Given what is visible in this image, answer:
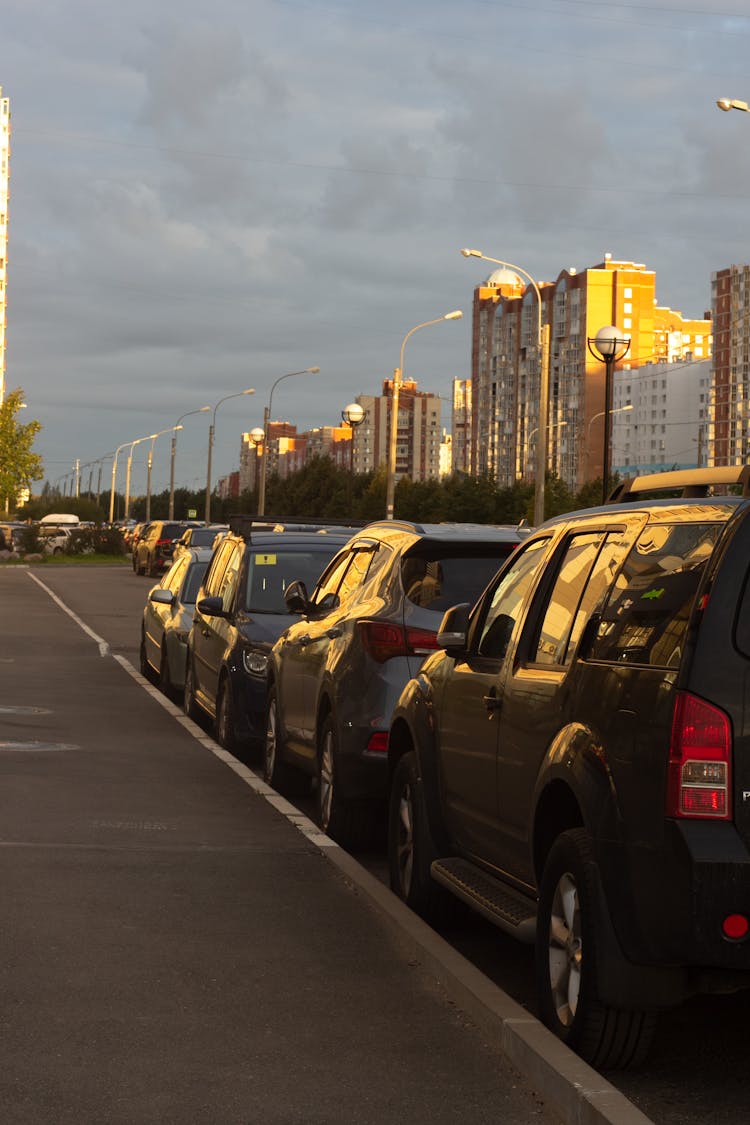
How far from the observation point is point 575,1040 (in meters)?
5.38

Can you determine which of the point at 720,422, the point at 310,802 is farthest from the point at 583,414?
the point at 310,802

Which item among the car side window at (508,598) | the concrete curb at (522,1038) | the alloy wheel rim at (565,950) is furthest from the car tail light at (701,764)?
the car side window at (508,598)

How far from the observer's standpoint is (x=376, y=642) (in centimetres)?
938

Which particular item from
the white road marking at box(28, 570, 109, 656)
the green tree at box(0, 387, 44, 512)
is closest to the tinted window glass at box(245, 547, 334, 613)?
the white road marking at box(28, 570, 109, 656)

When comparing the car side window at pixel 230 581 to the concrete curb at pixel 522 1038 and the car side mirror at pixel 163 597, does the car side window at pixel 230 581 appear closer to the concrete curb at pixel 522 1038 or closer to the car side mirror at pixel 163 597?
the car side mirror at pixel 163 597

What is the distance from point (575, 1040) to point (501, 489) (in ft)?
234

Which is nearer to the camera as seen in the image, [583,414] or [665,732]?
[665,732]

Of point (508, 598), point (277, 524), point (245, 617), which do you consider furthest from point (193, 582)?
point (508, 598)

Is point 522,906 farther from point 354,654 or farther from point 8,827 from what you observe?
point 8,827

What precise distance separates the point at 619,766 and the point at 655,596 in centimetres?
54

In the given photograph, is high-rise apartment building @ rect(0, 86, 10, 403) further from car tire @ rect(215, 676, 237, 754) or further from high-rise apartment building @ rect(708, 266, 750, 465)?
car tire @ rect(215, 676, 237, 754)

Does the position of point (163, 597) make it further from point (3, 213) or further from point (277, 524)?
point (3, 213)

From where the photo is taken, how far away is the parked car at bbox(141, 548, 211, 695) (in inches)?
718

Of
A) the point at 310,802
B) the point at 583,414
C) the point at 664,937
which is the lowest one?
the point at 310,802
